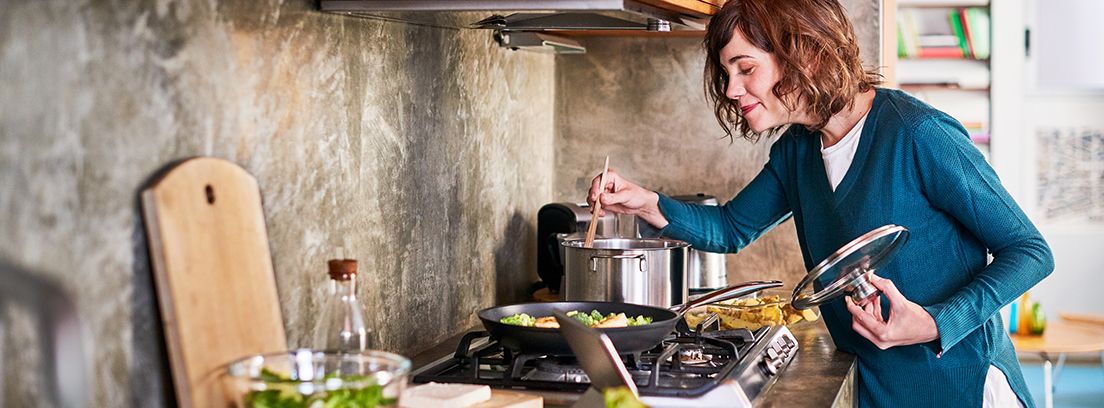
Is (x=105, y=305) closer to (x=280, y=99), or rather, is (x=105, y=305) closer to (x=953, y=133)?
(x=280, y=99)

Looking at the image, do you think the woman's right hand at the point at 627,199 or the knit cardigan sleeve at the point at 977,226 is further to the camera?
the woman's right hand at the point at 627,199

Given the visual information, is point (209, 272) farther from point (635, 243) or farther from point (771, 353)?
point (635, 243)

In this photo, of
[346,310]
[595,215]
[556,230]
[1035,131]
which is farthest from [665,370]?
[1035,131]

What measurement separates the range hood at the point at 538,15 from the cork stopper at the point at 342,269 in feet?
1.46

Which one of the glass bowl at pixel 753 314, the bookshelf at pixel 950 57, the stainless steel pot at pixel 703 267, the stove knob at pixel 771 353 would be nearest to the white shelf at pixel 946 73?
the bookshelf at pixel 950 57

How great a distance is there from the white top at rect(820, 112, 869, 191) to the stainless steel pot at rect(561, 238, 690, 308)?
1.05ft

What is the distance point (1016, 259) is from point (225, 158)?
1230mm

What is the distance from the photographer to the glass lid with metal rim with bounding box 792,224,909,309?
1.79 m

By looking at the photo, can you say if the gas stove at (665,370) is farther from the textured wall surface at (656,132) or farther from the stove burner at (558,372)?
the textured wall surface at (656,132)

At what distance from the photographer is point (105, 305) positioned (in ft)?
4.18

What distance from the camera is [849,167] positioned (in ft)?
6.93

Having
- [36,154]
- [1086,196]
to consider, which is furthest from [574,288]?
[1086,196]

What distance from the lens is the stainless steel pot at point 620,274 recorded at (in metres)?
2.12

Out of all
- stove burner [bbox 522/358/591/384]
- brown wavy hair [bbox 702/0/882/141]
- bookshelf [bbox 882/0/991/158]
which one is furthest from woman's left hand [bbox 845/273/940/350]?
bookshelf [bbox 882/0/991/158]
